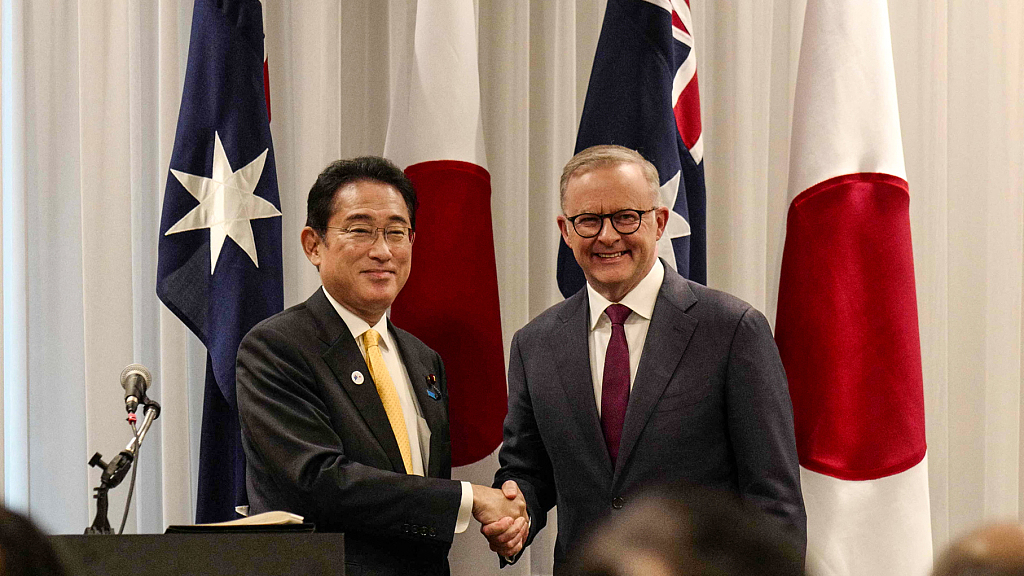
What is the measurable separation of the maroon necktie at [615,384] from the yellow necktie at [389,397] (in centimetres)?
52

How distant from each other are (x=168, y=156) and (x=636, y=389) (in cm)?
205

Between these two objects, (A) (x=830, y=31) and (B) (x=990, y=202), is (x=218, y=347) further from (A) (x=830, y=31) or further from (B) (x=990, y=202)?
(B) (x=990, y=202)

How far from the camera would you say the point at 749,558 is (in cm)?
45

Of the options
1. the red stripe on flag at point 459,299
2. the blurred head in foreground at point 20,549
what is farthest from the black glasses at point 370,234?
the blurred head in foreground at point 20,549

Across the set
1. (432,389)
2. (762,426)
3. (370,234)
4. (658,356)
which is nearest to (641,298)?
(658,356)

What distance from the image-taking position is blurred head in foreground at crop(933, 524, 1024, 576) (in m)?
0.41

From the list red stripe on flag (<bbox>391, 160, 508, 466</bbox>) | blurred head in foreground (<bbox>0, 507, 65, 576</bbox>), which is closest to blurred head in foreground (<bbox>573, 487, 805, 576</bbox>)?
blurred head in foreground (<bbox>0, 507, 65, 576</bbox>)

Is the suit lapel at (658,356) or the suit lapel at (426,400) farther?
the suit lapel at (426,400)

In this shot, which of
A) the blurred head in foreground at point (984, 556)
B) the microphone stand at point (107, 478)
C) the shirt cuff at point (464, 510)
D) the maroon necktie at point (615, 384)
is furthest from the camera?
the maroon necktie at point (615, 384)

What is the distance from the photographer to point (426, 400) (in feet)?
8.22

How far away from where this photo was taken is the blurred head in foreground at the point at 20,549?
0.43 meters

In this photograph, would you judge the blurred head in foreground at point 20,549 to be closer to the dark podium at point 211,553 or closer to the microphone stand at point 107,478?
the dark podium at point 211,553

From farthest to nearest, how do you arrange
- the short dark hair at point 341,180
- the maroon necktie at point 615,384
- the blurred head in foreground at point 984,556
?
1. the short dark hair at point 341,180
2. the maroon necktie at point 615,384
3. the blurred head in foreground at point 984,556

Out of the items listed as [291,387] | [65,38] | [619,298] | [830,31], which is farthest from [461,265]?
[65,38]
